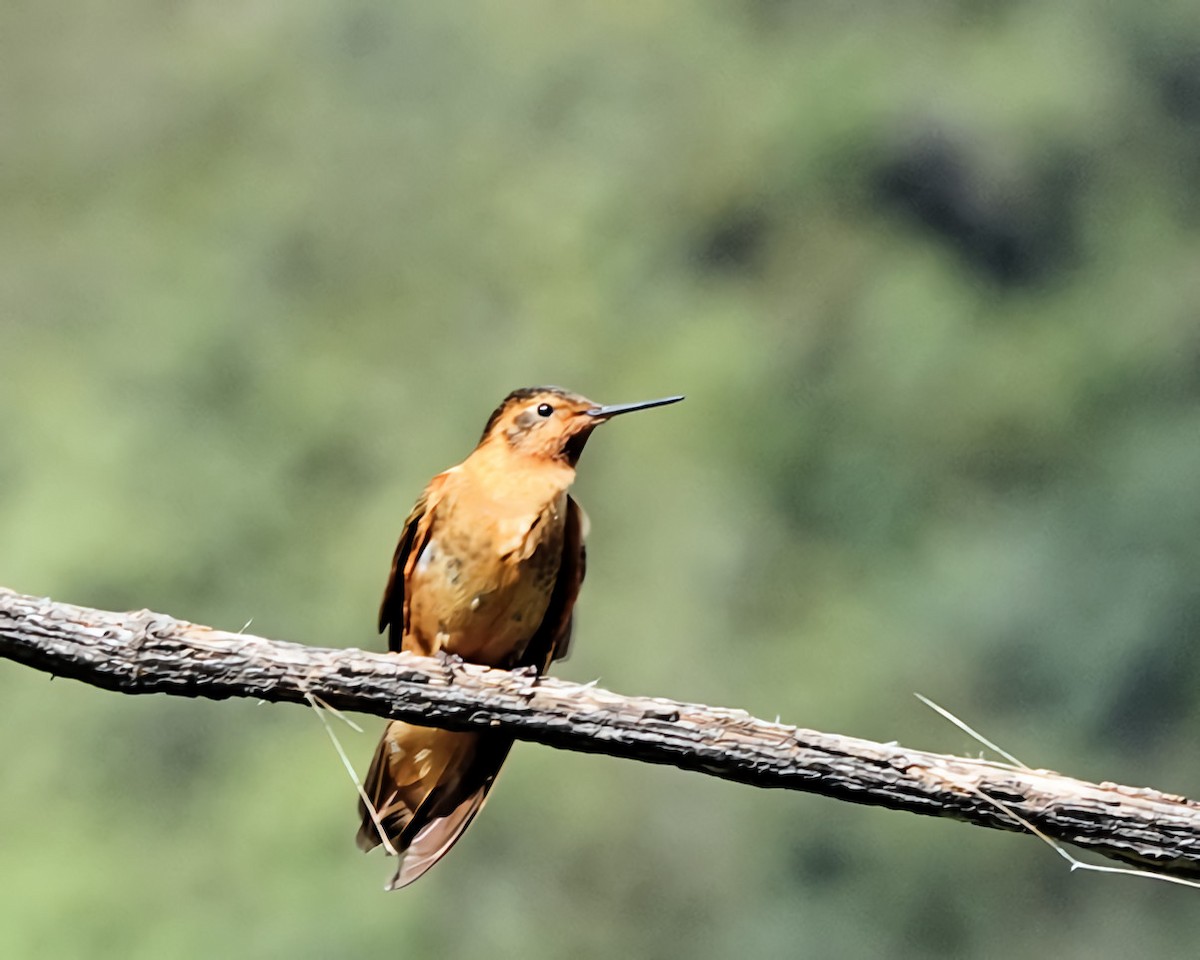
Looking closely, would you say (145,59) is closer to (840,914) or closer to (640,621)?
(640,621)

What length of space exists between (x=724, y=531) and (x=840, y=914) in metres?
3.24

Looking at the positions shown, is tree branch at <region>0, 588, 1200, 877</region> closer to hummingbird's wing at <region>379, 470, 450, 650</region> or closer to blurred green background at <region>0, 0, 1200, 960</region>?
hummingbird's wing at <region>379, 470, 450, 650</region>

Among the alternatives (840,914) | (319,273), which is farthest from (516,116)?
(840,914)

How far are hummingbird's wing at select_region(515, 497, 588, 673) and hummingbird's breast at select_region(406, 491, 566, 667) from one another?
Result: 0.17 ft

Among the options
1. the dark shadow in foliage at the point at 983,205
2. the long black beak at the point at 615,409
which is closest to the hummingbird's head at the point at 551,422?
the long black beak at the point at 615,409

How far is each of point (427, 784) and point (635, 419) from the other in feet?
32.6

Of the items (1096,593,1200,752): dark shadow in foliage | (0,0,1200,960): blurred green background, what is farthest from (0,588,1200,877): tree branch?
(1096,593,1200,752): dark shadow in foliage

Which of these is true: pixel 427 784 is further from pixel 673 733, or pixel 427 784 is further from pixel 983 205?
pixel 983 205

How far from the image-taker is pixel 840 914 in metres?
11.6

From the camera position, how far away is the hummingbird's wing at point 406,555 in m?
3.69

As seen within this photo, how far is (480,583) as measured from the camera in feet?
11.5

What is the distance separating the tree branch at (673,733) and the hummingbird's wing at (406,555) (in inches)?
39.2

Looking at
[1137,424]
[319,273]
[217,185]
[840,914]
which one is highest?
[217,185]

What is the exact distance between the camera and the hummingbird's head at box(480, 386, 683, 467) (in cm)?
362
